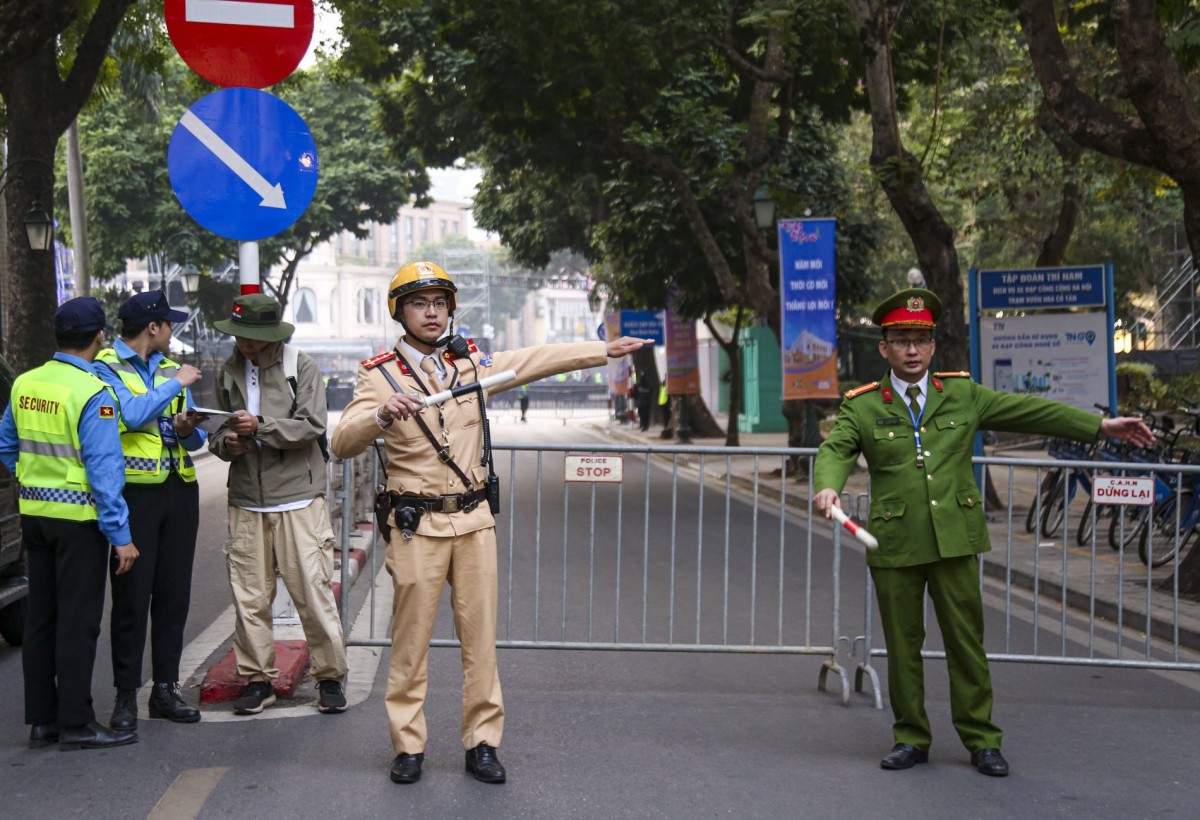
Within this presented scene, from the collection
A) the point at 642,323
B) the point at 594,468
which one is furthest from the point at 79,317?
the point at 642,323

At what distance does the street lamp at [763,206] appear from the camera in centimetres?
1935

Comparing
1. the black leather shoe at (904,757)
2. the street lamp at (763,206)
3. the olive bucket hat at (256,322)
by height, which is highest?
the street lamp at (763,206)

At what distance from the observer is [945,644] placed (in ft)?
18.9

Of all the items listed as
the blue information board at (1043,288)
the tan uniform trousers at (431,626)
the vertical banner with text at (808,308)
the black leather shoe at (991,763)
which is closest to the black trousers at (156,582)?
the tan uniform trousers at (431,626)

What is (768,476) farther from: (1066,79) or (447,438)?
(447,438)

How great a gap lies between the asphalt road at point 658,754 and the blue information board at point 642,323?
74.8 ft

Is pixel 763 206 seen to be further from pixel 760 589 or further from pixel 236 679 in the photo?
pixel 236 679

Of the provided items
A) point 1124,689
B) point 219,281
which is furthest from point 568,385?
point 1124,689

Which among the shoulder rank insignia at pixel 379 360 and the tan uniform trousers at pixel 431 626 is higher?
the shoulder rank insignia at pixel 379 360

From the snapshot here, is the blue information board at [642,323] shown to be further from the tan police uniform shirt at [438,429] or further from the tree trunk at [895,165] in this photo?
the tan police uniform shirt at [438,429]

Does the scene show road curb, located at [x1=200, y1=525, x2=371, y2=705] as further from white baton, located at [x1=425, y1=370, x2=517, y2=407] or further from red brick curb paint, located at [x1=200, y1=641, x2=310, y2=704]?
white baton, located at [x1=425, y1=370, x2=517, y2=407]

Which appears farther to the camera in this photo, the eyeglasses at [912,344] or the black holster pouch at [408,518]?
the eyeglasses at [912,344]

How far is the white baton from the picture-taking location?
16.6ft

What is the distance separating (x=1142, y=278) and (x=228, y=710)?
31351mm
